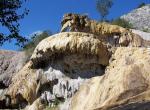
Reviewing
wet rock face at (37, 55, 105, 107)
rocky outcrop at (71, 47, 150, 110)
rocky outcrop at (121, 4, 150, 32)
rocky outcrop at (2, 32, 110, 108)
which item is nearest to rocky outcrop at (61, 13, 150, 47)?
rocky outcrop at (2, 32, 110, 108)

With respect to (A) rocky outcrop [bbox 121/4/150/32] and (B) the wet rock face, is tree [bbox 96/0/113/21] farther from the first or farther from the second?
(B) the wet rock face

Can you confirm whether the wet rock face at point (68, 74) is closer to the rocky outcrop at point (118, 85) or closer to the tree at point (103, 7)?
the rocky outcrop at point (118, 85)

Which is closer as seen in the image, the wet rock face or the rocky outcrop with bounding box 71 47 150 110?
the rocky outcrop with bounding box 71 47 150 110

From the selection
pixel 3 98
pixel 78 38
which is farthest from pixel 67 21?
pixel 78 38

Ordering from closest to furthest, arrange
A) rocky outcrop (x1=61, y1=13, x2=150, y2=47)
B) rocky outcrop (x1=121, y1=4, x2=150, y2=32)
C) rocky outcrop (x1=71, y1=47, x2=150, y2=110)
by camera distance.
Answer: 1. rocky outcrop (x1=71, y1=47, x2=150, y2=110)
2. rocky outcrop (x1=61, y1=13, x2=150, y2=47)
3. rocky outcrop (x1=121, y1=4, x2=150, y2=32)

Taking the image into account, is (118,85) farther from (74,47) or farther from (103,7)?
(103,7)

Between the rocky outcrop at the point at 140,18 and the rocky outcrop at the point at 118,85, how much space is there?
2893 centimetres

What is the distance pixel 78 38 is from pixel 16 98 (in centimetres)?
511

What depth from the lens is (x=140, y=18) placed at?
5466 centimetres

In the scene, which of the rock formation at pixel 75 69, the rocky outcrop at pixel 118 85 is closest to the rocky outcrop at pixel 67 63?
the rock formation at pixel 75 69

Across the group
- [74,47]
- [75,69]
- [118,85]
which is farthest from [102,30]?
[118,85]

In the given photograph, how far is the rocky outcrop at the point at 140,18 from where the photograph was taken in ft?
167

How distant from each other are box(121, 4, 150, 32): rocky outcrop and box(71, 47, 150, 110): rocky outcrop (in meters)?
28.9

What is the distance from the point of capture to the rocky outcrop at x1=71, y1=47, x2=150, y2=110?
16.6 metres
